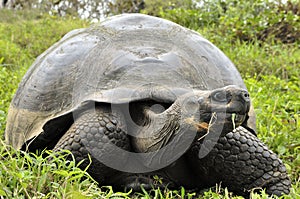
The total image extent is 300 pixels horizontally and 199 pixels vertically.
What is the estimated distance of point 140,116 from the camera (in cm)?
267

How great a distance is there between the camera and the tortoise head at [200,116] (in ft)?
6.82

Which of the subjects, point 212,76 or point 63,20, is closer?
point 212,76

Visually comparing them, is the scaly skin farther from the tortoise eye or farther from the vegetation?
the tortoise eye

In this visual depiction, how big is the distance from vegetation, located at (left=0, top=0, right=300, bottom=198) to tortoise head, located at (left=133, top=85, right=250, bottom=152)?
0.26 m

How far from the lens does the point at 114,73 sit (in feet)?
9.27

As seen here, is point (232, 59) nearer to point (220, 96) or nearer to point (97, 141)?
point (97, 141)

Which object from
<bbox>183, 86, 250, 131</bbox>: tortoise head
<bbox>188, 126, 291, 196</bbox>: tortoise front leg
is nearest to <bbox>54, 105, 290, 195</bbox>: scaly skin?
<bbox>188, 126, 291, 196</bbox>: tortoise front leg

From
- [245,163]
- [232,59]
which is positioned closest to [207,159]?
[245,163]

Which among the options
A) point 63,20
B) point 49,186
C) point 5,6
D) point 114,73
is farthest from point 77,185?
point 5,6

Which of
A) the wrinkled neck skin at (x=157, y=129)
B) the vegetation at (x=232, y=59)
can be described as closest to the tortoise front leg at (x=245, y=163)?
the vegetation at (x=232, y=59)

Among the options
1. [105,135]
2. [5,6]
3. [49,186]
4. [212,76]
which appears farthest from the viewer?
[5,6]

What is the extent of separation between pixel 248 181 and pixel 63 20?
7.29 m

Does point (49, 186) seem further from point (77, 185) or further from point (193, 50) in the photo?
point (193, 50)

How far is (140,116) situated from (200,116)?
54 centimetres
